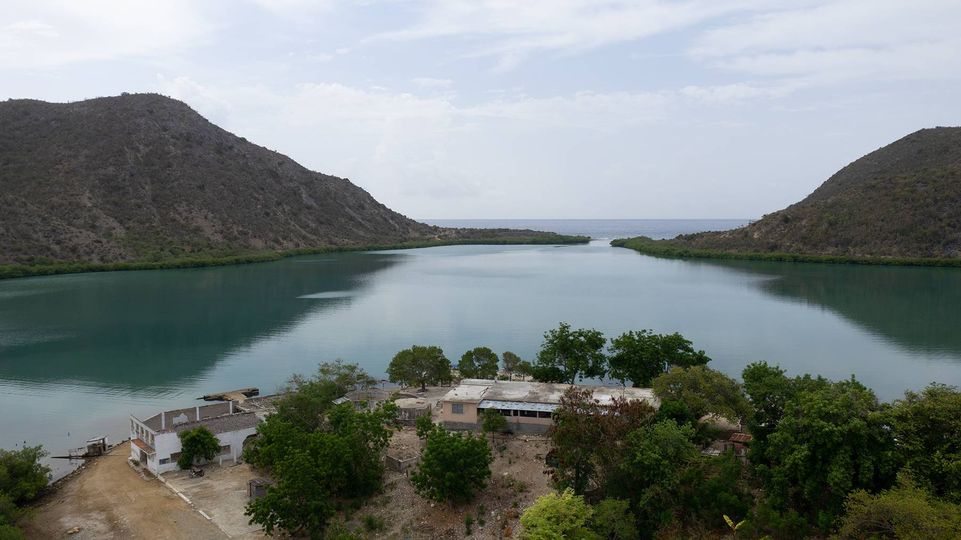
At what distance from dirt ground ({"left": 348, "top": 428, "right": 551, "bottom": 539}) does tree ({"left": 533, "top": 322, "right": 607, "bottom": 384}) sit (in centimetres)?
867

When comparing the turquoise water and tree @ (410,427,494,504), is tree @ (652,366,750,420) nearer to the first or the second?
tree @ (410,427,494,504)

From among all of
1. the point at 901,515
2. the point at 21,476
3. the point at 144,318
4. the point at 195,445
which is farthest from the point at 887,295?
the point at 21,476

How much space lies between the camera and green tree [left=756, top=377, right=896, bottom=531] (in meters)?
16.4

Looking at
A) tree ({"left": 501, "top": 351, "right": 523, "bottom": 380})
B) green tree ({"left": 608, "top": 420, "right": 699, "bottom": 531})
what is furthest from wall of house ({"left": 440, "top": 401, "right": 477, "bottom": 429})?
tree ({"left": 501, "top": 351, "right": 523, "bottom": 380})

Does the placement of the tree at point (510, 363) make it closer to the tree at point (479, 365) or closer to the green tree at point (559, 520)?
the tree at point (479, 365)

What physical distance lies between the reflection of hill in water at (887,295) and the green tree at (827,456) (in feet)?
94.7

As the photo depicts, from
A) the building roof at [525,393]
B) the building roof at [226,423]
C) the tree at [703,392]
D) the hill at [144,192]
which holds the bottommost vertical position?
the building roof at [226,423]

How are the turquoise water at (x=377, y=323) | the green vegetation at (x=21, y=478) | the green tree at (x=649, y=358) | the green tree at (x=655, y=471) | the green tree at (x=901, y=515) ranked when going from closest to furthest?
1. the green tree at (x=901, y=515)
2. the green tree at (x=655, y=471)
3. the green vegetation at (x=21, y=478)
4. the green tree at (x=649, y=358)
5. the turquoise water at (x=377, y=323)

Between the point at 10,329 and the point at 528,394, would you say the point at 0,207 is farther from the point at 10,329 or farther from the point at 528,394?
the point at 528,394

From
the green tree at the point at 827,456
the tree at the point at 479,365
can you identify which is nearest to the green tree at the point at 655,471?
the green tree at the point at 827,456

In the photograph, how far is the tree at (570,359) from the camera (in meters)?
31.5

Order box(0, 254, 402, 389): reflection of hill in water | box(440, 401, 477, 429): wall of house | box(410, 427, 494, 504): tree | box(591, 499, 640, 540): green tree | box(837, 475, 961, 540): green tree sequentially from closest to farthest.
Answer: box(837, 475, 961, 540): green tree
box(591, 499, 640, 540): green tree
box(410, 427, 494, 504): tree
box(440, 401, 477, 429): wall of house
box(0, 254, 402, 389): reflection of hill in water

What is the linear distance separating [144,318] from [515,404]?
130 ft

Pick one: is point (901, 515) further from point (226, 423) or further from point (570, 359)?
point (226, 423)
